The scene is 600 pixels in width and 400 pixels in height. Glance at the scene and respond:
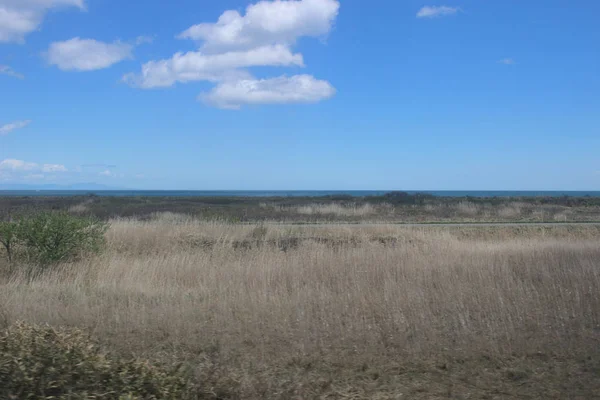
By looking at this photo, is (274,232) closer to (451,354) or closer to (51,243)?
(51,243)

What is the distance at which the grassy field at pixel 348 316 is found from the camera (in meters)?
5.31

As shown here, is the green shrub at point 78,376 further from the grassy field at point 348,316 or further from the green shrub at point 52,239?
the green shrub at point 52,239

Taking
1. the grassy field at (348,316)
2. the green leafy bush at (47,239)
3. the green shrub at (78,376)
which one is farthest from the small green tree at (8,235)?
the green shrub at (78,376)

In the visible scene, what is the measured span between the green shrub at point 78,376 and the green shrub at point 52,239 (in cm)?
687

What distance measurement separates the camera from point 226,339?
6.59 m

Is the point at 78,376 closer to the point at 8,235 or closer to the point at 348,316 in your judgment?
the point at 348,316

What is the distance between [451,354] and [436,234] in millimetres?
12167

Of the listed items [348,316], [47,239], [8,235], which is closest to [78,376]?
[348,316]

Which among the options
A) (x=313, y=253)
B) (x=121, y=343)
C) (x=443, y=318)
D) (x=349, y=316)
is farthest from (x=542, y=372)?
(x=313, y=253)

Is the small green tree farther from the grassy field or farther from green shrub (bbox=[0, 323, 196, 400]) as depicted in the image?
green shrub (bbox=[0, 323, 196, 400])

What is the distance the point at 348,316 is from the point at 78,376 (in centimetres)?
387

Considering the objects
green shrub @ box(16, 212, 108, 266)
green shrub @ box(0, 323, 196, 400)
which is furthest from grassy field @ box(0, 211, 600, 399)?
green shrub @ box(16, 212, 108, 266)

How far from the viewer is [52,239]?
39.1 feet

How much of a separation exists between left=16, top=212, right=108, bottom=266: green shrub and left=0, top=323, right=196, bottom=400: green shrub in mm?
6869
